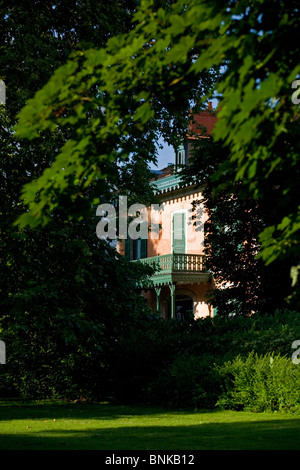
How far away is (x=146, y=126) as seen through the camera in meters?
15.4

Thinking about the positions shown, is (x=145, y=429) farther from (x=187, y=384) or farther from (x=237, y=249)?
(x=237, y=249)

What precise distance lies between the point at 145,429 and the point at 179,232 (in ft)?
70.1

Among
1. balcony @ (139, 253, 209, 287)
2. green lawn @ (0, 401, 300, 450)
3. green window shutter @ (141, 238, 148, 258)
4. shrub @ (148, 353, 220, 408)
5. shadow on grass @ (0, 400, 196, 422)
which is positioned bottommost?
shadow on grass @ (0, 400, 196, 422)

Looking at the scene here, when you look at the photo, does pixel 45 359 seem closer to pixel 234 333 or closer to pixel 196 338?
pixel 196 338

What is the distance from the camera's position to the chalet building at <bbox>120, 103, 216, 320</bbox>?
29.1m

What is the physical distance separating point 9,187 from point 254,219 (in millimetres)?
7207

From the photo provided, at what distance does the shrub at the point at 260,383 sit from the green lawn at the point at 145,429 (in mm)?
362

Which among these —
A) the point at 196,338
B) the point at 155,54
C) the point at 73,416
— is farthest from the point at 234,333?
the point at 155,54

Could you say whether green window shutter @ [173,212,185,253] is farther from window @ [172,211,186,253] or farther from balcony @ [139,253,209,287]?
→ balcony @ [139,253,209,287]

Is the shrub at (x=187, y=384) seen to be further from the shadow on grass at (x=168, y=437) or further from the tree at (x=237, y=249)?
the tree at (x=237, y=249)

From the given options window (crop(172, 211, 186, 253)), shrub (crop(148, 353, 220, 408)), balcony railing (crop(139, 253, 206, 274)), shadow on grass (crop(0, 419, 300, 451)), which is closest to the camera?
shadow on grass (crop(0, 419, 300, 451))

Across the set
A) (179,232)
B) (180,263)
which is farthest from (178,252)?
(180,263)

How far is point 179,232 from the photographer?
101 feet

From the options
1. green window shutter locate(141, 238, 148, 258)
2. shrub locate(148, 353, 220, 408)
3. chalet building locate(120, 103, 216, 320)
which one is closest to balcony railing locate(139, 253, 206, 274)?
chalet building locate(120, 103, 216, 320)
